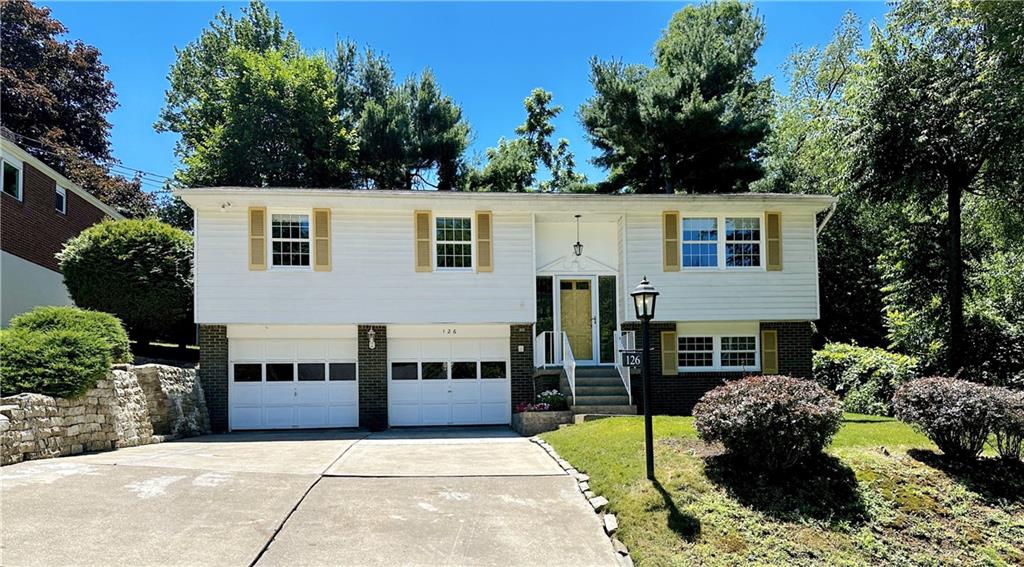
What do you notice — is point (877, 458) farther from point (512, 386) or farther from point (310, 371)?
point (310, 371)

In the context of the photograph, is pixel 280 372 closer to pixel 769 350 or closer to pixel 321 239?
pixel 321 239

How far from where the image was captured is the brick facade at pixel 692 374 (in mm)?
16688

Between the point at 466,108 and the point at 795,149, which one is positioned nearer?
the point at 795,149

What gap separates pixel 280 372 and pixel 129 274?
494 cm

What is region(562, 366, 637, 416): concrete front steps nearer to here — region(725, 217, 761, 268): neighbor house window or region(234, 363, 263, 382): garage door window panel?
region(725, 217, 761, 268): neighbor house window

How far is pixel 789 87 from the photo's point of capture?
31.5 meters

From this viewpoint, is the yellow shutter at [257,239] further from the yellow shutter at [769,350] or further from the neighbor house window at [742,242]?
the yellow shutter at [769,350]

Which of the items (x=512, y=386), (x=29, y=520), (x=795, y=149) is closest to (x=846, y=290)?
(x=795, y=149)

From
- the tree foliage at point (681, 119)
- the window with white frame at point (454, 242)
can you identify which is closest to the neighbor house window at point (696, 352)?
the window with white frame at point (454, 242)

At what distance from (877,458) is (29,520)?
10.2m

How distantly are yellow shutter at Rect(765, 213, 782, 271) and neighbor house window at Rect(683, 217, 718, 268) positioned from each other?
126 cm

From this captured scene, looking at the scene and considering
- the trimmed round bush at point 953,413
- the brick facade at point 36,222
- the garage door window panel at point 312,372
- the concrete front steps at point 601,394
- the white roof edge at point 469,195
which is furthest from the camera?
the brick facade at point 36,222

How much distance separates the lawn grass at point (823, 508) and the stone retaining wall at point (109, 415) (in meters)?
7.88

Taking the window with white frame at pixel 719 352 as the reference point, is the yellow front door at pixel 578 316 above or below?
above
